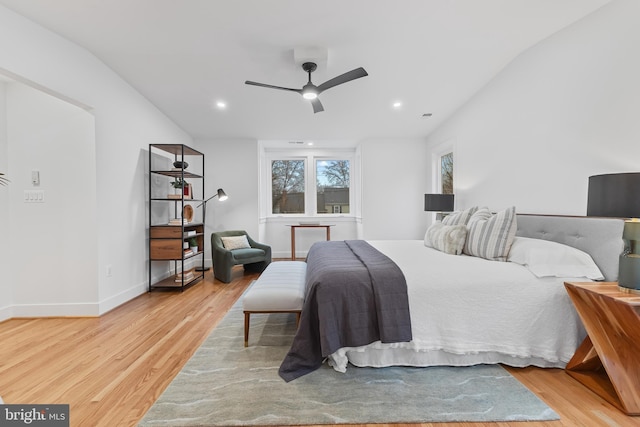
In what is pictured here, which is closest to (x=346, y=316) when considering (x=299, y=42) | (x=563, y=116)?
(x=299, y=42)

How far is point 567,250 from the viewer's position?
6.02 ft

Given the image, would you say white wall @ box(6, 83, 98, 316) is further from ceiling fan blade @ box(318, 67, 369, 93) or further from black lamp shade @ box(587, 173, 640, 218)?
black lamp shade @ box(587, 173, 640, 218)

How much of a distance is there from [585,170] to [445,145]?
2440mm

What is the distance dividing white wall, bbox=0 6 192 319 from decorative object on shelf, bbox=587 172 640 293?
4043 millimetres

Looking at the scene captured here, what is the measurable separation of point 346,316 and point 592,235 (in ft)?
6.10

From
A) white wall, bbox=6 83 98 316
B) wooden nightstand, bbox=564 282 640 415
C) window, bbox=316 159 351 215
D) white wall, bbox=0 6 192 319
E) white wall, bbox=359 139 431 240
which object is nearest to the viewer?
wooden nightstand, bbox=564 282 640 415

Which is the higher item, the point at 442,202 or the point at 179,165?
the point at 179,165

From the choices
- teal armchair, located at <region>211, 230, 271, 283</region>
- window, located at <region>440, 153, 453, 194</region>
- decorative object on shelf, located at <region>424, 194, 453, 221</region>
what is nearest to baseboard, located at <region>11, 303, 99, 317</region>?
teal armchair, located at <region>211, 230, 271, 283</region>

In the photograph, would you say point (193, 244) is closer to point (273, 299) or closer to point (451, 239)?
point (273, 299)

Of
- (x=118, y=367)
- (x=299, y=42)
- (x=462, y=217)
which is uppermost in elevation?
(x=299, y=42)

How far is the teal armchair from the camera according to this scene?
392cm

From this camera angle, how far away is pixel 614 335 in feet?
4.71

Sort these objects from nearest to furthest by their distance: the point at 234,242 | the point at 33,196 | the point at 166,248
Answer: the point at 33,196 < the point at 166,248 < the point at 234,242

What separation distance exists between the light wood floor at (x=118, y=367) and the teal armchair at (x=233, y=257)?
1.04 meters
